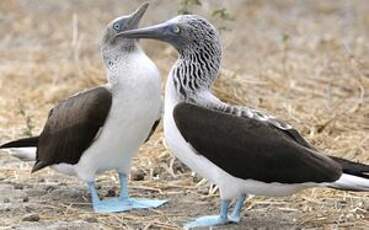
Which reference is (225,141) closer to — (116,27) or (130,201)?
(130,201)

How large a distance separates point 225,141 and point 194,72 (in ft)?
1.53

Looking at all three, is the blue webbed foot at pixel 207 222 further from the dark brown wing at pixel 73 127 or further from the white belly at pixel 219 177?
the dark brown wing at pixel 73 127

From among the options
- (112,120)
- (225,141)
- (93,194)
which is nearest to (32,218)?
(93,194)

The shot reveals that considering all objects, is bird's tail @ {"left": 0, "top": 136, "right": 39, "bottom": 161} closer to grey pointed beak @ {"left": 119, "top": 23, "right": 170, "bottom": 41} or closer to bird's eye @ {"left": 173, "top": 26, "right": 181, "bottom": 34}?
grey pointed beak @ {"left": 119, "top": 23, "right": 170, "bottom": 41}

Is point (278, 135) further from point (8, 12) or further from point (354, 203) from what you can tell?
point (8, 12)

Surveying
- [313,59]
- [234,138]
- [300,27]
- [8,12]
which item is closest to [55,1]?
[8,12]

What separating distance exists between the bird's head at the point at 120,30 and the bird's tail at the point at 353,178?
1429 millimetres

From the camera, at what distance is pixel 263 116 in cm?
575

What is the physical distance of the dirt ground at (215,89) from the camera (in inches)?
243

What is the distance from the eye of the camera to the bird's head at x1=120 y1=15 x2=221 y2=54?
5.85 meters

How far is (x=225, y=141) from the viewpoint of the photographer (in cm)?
558

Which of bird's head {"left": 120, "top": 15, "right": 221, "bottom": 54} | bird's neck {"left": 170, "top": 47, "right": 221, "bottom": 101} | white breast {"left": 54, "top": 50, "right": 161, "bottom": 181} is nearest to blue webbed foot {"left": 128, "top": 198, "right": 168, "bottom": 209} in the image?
white breast {"left": 54, "top": 50, "right": 161, "bottom": 181}

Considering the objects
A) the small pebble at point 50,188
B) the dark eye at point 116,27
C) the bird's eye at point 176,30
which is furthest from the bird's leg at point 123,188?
the bird's eye at point 176,30

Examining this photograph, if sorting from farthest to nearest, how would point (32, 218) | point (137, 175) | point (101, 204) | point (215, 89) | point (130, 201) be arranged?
point (215, 89) → point (137, 175) → point (130, 201) → point (101, 204) → point (32, 218)
